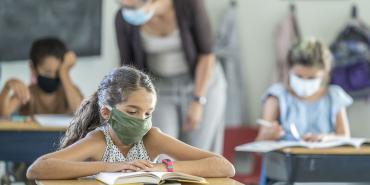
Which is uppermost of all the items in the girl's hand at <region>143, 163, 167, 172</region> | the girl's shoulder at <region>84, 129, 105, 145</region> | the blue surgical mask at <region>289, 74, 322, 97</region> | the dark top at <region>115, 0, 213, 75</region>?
the dark top at <region>115, 0, 213, 75</region>

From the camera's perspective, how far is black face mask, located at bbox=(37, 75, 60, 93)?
16.7 feet

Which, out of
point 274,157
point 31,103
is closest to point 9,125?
point 31,103

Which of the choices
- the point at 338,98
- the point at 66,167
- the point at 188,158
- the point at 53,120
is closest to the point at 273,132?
the point at 338,98

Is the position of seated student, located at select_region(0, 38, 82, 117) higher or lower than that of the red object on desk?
higher

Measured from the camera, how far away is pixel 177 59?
484cm

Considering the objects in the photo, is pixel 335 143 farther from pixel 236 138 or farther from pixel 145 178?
pixel 236 138

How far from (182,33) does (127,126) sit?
5.66ft

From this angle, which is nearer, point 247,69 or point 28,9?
point 28,9

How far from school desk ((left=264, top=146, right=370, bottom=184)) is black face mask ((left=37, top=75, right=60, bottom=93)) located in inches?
71.2

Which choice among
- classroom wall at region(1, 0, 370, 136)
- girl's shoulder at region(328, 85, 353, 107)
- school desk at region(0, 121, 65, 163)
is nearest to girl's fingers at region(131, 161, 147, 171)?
school desk at region(0, 121, 65, 163)

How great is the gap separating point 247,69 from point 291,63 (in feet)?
6.15

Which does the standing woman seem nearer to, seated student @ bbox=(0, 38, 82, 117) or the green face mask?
seated student @ bbox=(0, 38, 82, 117)

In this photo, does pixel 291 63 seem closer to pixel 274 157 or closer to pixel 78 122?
pixel 274 157

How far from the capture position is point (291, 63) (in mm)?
4750
